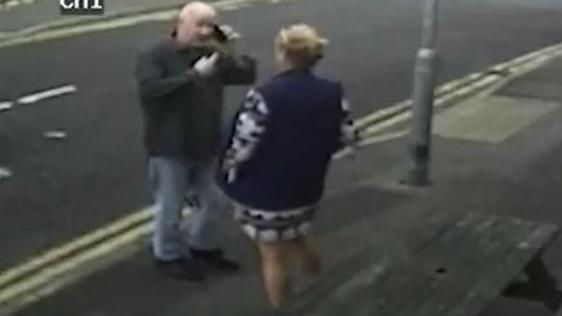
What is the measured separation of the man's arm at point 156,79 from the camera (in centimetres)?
747

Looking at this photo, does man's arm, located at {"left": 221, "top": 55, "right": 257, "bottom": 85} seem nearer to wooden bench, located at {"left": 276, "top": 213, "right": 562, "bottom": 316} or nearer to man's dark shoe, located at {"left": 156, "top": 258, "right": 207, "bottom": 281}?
man's dark shoe, located at {"left": 156, "top": 258, "right": 207, "bottom": 281}

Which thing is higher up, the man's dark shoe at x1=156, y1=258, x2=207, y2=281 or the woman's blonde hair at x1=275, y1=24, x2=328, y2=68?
the woman's blonde hair at x1=275, y1=24, x2=328, y2=68

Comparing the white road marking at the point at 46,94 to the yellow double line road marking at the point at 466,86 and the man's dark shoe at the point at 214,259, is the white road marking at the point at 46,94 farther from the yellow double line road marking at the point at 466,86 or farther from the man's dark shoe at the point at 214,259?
the man's dark shoe at the point at 214,259

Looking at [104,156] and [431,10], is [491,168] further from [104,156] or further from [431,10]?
[104,156]

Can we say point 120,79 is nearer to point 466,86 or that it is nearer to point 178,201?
point 466,86

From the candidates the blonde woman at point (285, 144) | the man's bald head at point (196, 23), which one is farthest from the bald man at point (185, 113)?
the blonde woman at point (285, 144)

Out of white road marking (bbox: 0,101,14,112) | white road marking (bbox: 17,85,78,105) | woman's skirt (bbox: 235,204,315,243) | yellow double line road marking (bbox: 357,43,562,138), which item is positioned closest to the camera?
woman's skirt (bbox: 235,204,315,243)

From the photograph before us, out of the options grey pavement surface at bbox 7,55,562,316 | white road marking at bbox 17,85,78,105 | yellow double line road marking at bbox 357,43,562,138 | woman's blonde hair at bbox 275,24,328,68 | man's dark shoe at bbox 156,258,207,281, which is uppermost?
woman's blonde hair at bbox 275,24,328,68

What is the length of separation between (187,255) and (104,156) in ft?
11.7

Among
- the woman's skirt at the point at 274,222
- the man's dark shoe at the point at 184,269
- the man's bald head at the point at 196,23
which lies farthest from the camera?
the man's dark shoe at the point at 184,269

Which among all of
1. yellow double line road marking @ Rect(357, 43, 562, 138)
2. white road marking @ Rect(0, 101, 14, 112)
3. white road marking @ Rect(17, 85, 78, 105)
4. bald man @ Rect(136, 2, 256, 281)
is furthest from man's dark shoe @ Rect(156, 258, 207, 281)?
white road marking @ Rect(17, 85, 78, 105)

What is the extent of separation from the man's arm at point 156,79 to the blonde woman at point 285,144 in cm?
77

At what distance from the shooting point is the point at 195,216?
8289mm

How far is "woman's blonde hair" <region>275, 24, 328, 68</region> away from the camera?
6.62 meters
